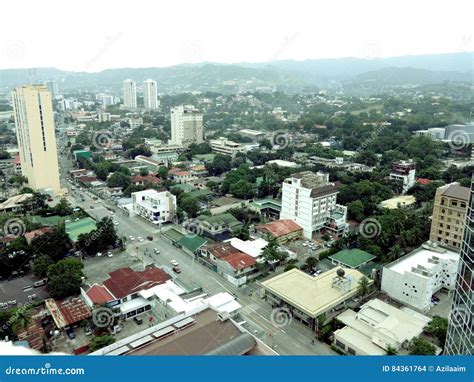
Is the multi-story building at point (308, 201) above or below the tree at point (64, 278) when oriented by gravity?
above

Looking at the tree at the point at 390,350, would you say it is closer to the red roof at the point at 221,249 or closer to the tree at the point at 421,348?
the tree at the point at 421,348

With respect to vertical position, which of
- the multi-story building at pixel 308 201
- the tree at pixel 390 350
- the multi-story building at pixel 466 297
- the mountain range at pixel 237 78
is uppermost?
the mountain range at pixel 237 78

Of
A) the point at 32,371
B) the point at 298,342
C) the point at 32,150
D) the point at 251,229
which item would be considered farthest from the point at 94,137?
the point at 32,371

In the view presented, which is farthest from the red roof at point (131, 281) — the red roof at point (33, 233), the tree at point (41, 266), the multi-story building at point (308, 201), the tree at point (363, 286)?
the multi-story building at point (308, 201)

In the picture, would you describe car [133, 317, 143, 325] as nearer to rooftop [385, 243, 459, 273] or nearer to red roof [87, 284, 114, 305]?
red roof [87, 284, 114, 305]

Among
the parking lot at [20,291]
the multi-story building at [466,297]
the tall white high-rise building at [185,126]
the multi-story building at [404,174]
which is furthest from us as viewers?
the tall white high-rise building at [185,126]

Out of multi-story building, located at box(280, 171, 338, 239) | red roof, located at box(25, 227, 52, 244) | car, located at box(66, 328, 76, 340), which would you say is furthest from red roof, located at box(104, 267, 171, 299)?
multi-story building, located at box(280, 171, 338, 239)

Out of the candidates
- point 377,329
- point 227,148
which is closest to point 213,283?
point 377,329

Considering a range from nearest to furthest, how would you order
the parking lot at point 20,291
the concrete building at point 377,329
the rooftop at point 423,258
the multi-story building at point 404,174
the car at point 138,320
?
the concrete building at point 377,329, the car at point 138,320, the parking lot at point 20,291, the rooftop at point 423,258, the multi-story building at point 404,174
